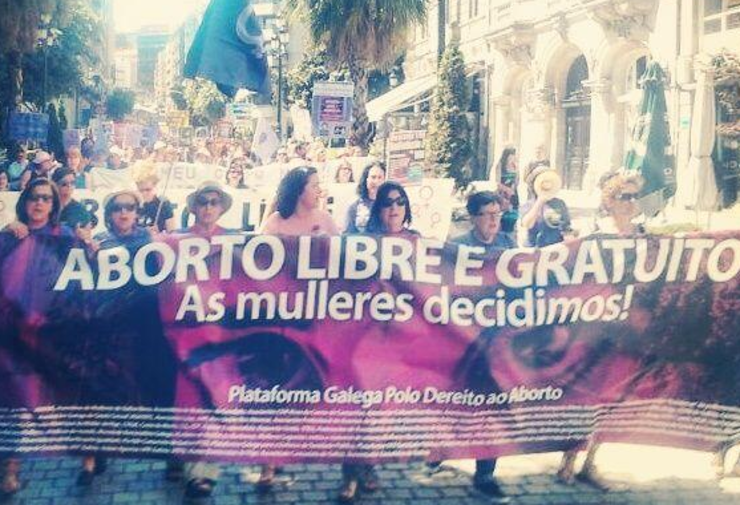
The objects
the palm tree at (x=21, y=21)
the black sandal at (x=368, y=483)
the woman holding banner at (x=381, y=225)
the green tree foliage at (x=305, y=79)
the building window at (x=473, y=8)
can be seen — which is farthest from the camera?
the green tree foliage at (x=305, y=79)

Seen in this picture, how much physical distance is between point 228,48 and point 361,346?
4144 mm

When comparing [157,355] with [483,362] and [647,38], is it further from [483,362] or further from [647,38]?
[647,38]

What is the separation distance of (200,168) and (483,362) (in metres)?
7.03

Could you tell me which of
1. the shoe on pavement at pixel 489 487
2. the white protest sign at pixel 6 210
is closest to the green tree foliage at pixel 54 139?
the white protest sign at pixel 6 210

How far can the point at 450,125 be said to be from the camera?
20.4m

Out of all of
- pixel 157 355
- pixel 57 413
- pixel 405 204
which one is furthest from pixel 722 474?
pixel 57 413

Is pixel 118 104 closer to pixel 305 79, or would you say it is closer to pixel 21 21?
pixel 305 79

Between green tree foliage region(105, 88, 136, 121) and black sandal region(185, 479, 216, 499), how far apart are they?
67645mm

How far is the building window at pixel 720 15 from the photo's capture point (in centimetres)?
1756

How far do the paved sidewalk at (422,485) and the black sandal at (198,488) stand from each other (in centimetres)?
6

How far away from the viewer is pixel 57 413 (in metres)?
4.57

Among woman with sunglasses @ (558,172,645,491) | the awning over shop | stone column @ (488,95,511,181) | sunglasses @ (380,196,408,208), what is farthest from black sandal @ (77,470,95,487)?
the awning over shop

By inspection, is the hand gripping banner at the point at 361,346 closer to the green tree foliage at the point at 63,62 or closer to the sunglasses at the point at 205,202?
the sunglasses at the point at 205,202

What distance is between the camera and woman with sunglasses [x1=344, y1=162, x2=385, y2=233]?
7262mm
